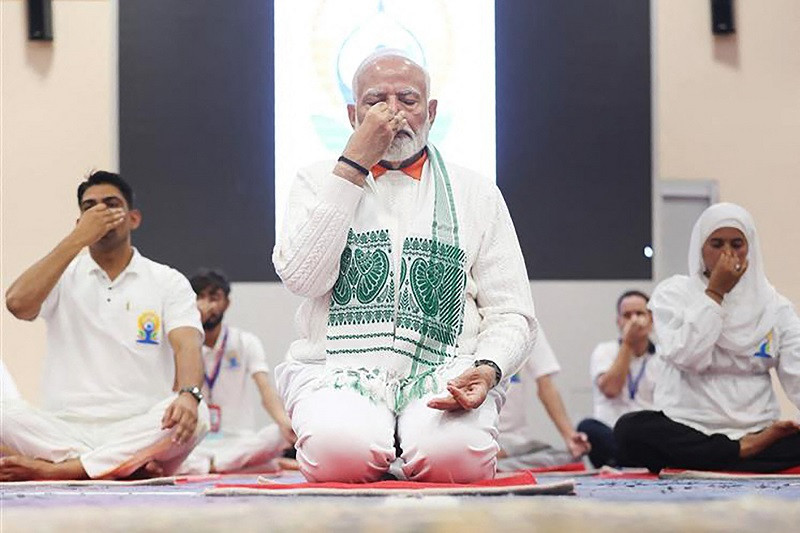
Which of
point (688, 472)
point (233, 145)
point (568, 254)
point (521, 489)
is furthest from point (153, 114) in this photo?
point (521, 489)

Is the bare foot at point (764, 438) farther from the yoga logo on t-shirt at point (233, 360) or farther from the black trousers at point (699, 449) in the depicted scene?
the yoga logo on t-shirt at point (233, 360)

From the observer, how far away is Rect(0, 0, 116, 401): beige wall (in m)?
6.02

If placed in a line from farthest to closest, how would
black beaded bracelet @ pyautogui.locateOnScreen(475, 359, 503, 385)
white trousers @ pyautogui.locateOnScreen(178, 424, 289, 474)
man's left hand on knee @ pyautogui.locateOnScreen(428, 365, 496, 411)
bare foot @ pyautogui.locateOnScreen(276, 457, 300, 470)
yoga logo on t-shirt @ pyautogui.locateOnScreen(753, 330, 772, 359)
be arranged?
1. bare foot @ pyautogui.locateOnScreen(276, 457, 300, 470)
2. white trousers @ pyautogui.locateOnScreen(178, 424, 289, 474)
3. yoga logo on t-shirt @ pyautogui.locateOnScreen(753, 330, 772, 359)
4. black beaded bracelet @ pyautogui.locateOnScreen(475, 359, 503, 385)
5. man's left hand on knee @ pyautogui.locateOnScreen(428, 365, 496, 411)

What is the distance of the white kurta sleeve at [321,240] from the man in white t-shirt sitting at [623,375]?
317cm

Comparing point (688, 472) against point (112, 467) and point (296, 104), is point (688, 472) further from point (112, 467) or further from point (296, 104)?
point (296, 104)

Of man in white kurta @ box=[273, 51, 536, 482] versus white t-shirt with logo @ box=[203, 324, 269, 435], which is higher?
man in white kurta @ box=[273, 51, 536, 482]

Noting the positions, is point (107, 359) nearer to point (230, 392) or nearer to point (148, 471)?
point (148, 471)

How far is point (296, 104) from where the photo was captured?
18.8 feet

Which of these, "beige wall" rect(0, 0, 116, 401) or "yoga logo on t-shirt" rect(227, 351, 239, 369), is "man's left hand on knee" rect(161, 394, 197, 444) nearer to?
"yoga logo on t-shirt" rect(227, 351, 239, 369)

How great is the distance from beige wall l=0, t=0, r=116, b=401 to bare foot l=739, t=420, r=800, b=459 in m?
3.64

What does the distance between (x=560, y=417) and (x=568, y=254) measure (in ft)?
3.48

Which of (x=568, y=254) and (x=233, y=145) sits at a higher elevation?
(x=233, y=145)

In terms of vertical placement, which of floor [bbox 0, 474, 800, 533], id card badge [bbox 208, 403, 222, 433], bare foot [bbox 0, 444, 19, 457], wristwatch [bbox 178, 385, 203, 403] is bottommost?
id card badge [bbox 208, 403, 222, 433]

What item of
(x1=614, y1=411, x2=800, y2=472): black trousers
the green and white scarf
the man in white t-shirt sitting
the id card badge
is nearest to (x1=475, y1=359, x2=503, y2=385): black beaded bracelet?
the green and white scarf
